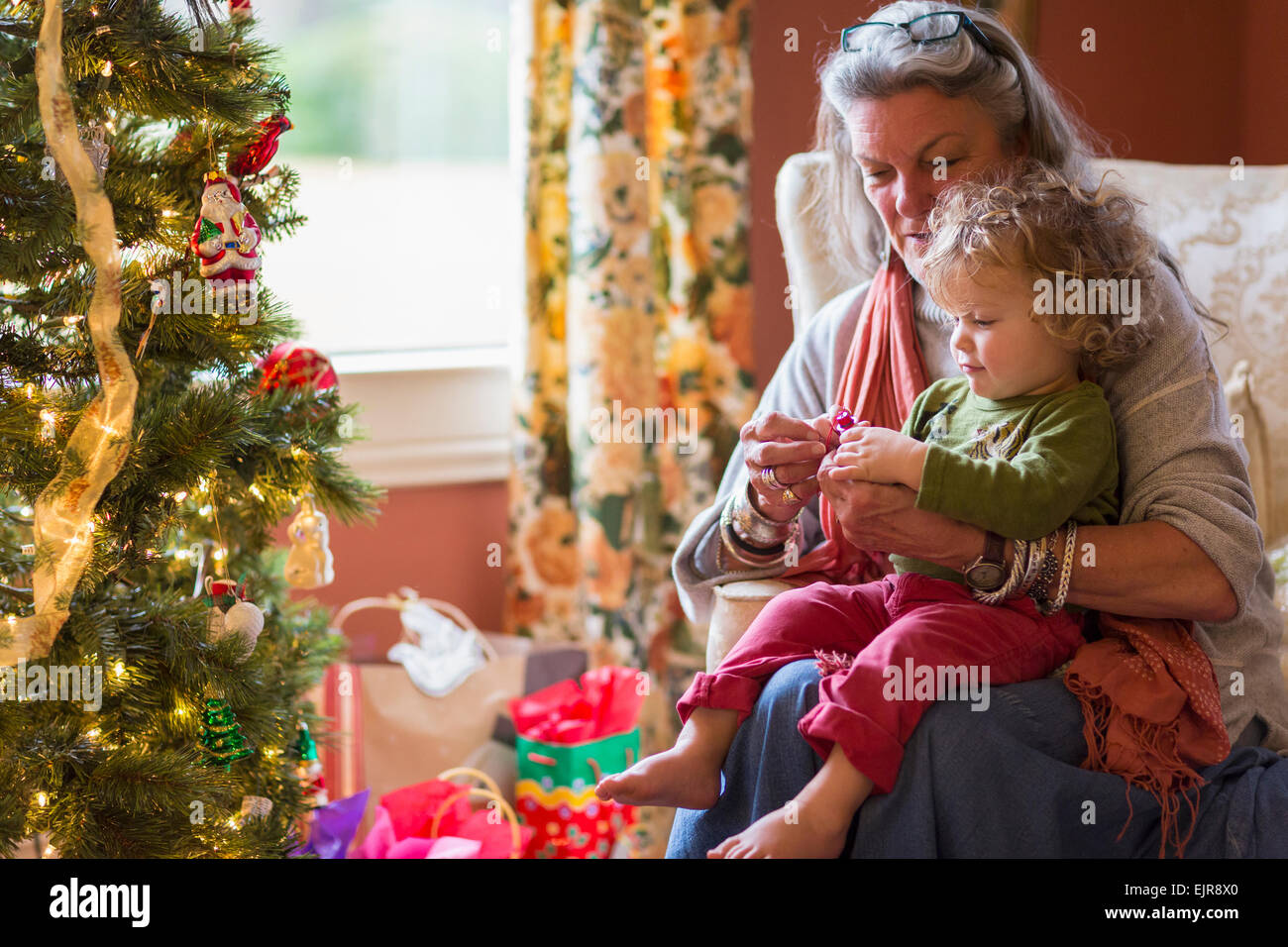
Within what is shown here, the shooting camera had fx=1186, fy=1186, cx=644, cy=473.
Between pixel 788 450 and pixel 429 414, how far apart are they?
1324mm

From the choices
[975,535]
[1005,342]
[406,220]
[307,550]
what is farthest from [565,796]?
[406,220]

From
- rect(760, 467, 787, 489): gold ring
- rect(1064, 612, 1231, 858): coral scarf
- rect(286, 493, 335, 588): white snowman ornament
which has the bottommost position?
rect(1064, 612, 1231, 858): coral scarf

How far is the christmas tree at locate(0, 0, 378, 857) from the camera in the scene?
1.23 meters

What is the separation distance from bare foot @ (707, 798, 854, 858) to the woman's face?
641 millimetres

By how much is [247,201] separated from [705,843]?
92cm

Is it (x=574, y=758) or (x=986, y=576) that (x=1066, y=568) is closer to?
(x=986, y=576)

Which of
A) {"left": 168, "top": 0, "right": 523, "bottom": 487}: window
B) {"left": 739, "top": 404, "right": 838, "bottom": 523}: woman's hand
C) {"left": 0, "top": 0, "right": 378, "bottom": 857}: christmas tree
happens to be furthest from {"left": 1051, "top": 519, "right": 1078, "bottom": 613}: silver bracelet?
{"left": 168, "top": 0, "right": 523, "bottom": 487}: window

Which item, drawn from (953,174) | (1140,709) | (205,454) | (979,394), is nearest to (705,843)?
(1140,709)

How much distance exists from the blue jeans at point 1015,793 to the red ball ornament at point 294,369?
74cm

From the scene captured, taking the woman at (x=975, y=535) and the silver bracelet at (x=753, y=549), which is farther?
the silver bracelet at (x=753, y=549)

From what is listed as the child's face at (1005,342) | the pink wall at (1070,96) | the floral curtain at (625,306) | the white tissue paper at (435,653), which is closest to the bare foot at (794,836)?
the child's face at (1005,342)

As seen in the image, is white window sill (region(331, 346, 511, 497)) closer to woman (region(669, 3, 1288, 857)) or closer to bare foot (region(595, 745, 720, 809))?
woman (region(669, 3, 1288, 857))

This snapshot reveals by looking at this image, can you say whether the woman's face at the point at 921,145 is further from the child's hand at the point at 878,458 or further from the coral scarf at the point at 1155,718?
the coral scarf at the point at 1155,718

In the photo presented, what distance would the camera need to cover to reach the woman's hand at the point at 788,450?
136cm
